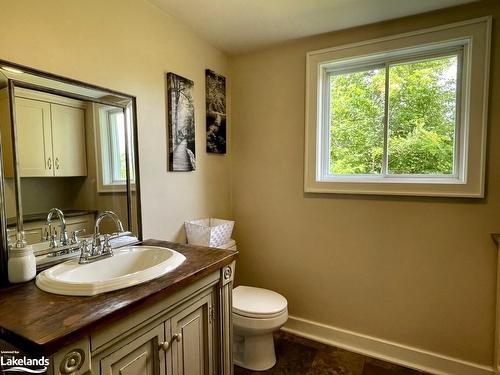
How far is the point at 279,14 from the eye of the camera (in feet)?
5.74

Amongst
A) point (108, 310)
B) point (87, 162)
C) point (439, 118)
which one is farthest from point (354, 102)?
point (108, 310)

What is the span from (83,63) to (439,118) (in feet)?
6.97

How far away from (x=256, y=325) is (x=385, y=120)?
1638 mm

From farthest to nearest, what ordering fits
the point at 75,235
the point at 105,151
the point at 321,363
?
1. the point at 321,363
2. the point at 105,151
3. the point at 75,235

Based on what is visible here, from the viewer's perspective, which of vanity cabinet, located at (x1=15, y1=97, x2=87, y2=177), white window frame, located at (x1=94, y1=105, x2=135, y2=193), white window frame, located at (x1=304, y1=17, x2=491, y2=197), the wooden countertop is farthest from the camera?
white window frame, located at (x1=304, y1=17, x2=491, y2=197)

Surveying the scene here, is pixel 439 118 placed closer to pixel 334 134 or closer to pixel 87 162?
pixel 334 134

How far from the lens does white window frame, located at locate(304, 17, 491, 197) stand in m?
1.62

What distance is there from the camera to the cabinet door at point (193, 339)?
3.69 feet

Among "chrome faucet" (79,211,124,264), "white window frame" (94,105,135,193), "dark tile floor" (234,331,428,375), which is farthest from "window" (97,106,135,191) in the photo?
"dark tile floor" (234,331,428,375)

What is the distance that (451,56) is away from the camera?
1763 mm

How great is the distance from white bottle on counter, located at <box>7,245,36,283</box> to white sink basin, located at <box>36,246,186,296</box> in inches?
2.1

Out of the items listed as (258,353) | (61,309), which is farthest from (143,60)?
(258,353)

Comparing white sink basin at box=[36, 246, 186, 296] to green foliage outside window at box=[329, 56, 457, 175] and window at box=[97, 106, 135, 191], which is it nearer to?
window at box=[97, 106, 135, 191]

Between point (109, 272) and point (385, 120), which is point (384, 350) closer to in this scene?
point (385, 120)
